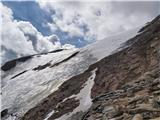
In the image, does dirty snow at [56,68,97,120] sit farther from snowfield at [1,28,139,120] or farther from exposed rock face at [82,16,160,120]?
exposed rock face at [82,16,160,120]

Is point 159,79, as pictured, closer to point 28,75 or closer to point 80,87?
point 80,87

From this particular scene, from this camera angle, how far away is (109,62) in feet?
195

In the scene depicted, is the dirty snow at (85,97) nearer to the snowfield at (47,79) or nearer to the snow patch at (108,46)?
the snowfield at (47,79)

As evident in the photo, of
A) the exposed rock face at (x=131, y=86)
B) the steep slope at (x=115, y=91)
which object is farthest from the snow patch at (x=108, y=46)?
the exposed rock face at (x=131, y=86)

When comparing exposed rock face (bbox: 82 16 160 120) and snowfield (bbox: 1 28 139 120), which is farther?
snowfield (bbox: 1 28 139 120)

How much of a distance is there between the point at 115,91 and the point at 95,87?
14135 millimetres

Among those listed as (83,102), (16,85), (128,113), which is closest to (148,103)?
(128,113)

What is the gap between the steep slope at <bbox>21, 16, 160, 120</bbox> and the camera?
30.4 meters

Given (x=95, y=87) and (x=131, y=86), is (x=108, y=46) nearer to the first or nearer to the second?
(x=95, y=87)

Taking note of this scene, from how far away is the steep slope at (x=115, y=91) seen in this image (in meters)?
30.4

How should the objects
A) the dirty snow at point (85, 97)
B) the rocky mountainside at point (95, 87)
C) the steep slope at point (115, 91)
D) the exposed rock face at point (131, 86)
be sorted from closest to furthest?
1. the exposed rock face at point (131, 86)
2. the steep slope at point (115, 91)
3. the rocky mountainside at point (95, 87)
4. the dirty snow at point (85, 97)

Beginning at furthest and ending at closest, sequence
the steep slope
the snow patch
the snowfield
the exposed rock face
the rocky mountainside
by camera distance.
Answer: the snow patch < the snowfield < the rocky mountainside < the steep slope < the exposed rock face

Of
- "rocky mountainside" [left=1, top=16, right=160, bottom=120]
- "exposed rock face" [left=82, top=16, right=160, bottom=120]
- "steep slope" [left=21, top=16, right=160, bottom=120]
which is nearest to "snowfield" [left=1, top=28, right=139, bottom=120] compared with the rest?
"rocky mountainside" [left=1, top=16, right=160, bottom=120]

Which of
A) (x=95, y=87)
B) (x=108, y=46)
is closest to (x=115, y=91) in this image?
(x=95, y=87)
